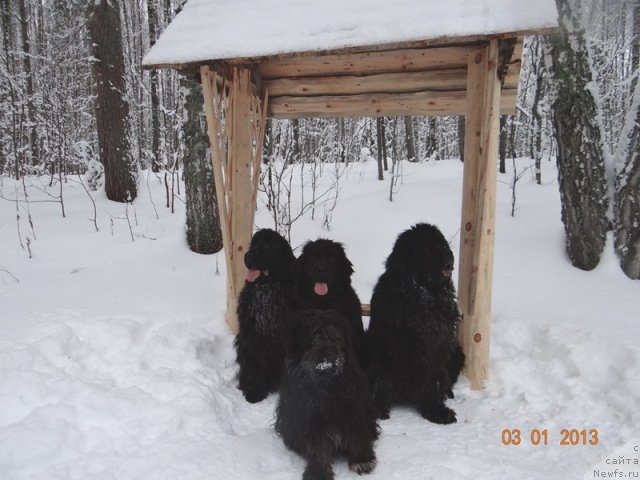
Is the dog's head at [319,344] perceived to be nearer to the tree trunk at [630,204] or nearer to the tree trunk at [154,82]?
the tree trunk at [630,204]

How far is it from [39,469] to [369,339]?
90.9 inches

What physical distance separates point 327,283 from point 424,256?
30.9 inches

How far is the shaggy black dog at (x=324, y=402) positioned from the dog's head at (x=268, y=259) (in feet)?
2.89

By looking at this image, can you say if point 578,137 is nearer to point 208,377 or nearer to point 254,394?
point 254,394

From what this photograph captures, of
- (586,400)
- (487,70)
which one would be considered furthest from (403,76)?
A: (586,400)

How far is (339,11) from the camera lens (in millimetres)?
3262

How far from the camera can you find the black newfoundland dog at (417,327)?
3.10 m

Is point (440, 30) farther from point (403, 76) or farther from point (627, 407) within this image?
point (627, 407)

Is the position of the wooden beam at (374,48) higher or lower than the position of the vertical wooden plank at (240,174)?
higher

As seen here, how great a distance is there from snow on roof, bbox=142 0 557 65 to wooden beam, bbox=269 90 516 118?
124cm

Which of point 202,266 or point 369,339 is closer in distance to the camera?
point 369,339

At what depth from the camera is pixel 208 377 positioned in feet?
11.3
